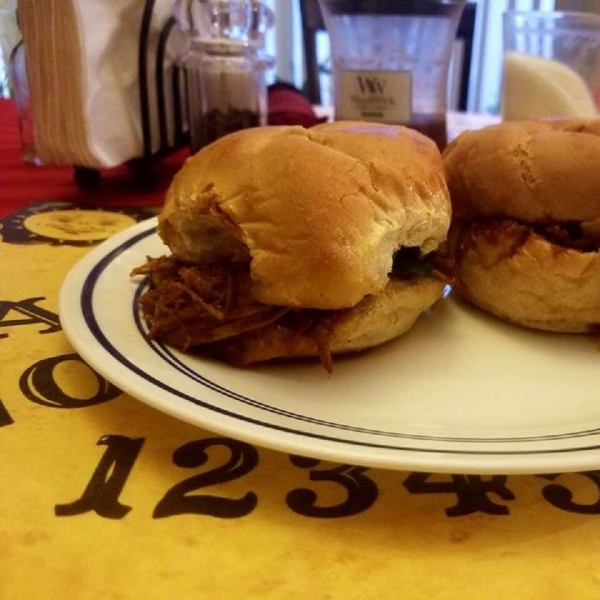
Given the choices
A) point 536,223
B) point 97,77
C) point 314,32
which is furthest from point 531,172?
point 314,32

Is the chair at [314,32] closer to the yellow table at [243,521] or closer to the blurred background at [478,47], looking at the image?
the blurred background at [478,47]

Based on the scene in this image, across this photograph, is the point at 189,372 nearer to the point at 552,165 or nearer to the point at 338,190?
the point at 338,190

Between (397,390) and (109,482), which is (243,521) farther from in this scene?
(397,390)

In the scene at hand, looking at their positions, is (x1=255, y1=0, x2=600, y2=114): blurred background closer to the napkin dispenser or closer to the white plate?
the napkin dispenser

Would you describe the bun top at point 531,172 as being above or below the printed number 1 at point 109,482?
above

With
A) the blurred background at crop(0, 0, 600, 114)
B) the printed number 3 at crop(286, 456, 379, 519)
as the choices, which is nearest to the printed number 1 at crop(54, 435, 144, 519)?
the printed number 3 at crop(286, 456, 379, 519)

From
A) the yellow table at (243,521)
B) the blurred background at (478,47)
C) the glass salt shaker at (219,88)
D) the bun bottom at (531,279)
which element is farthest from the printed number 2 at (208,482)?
the blurred background at (478,47)

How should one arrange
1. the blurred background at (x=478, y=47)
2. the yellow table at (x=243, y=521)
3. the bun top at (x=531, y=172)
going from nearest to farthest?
1. the yellow table at (x=243, y=521)
2. the bun top at (x=531, y=172)
3. the blurred background at (x=478, y=47)
